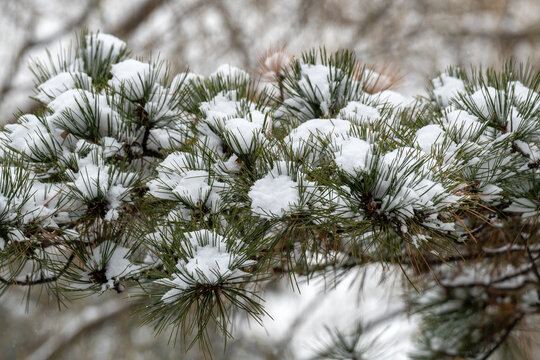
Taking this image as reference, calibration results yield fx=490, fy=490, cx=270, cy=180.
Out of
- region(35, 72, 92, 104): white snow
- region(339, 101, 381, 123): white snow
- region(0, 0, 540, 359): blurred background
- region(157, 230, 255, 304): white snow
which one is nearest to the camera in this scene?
region(157, 230, 255, 304): white snow

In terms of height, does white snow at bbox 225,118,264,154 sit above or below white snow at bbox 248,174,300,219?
above

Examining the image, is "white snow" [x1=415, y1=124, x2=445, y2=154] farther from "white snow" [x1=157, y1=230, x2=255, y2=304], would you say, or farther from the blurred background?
the blurred background

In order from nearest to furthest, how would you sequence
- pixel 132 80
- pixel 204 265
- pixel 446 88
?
pixel 204 265 → pixel 132 80 → pixel 446 88

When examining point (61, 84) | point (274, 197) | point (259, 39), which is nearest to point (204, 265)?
point (274, 197)

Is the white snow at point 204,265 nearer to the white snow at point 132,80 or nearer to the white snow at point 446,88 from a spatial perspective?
the white snow at point 132,80

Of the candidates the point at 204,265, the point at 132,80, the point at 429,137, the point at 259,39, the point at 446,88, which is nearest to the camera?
the point at 204,265

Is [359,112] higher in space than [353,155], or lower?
higher

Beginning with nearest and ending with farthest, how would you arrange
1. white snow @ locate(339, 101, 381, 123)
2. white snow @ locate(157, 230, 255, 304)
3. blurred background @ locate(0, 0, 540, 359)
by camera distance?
white snow @ locate(157, 230, 255, 304) < white snow @ locate(339, 101, 381, 123) < blurred background @ locate(0, 0, 540, 359)

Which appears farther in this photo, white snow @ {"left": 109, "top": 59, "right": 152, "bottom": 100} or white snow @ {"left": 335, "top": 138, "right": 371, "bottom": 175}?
white snow @ {"left": 109, "top": 59, "right": 152, "bottom": 100}

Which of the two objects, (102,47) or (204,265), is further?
(102,47)

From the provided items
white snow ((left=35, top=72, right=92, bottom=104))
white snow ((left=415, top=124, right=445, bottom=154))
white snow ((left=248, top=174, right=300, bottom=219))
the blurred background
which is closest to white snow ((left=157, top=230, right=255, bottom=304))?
white snow ((left=248, top=174, right=300, bottom=219))

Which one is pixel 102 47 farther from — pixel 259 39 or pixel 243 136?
pixel 259 39

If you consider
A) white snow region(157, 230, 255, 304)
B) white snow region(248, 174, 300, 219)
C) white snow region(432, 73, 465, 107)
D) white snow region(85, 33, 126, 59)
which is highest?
white snow region(85, 33, 126, 59)

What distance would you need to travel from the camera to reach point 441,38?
13.2 ft
